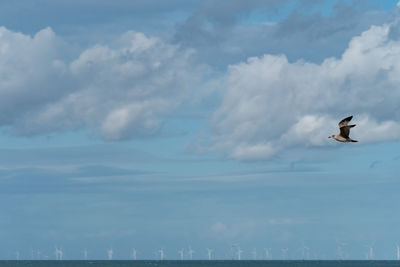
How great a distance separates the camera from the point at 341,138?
3450 inches

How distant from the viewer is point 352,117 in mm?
86875

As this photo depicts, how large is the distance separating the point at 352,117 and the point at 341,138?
238 centimetres
